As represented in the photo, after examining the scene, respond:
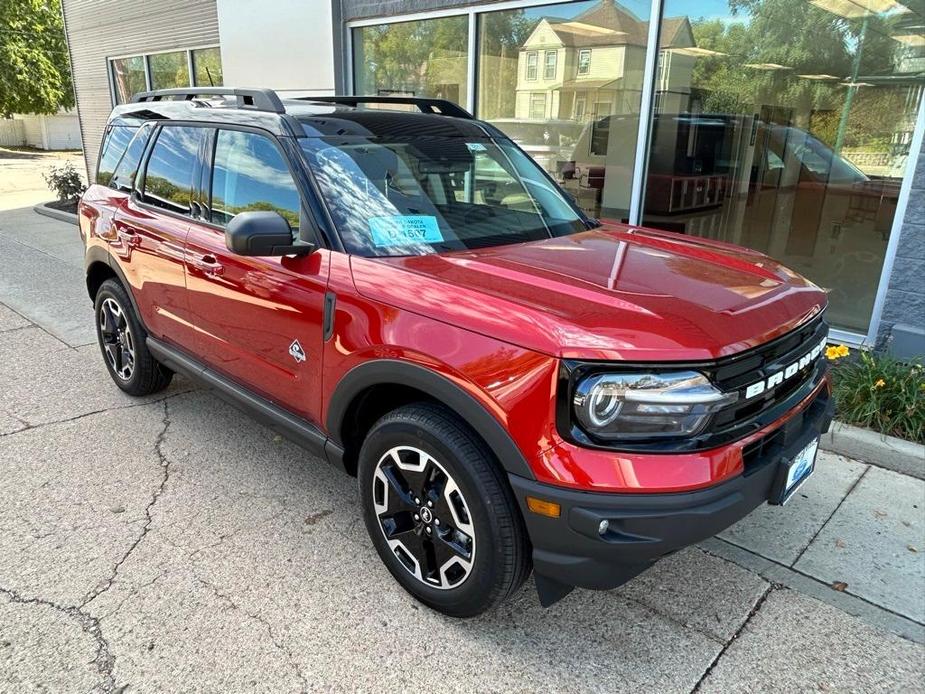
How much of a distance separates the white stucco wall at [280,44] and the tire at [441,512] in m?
7.14

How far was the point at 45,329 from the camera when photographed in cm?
609

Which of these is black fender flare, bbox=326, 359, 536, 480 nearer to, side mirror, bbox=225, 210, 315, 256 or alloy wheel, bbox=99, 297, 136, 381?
side mirror, bbox=225, 210, 315, 256

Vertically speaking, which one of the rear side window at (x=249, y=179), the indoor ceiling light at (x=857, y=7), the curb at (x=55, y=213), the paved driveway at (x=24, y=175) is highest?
the indoor ceiling light at (x=857, y=7)

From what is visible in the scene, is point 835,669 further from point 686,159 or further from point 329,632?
point 686,159

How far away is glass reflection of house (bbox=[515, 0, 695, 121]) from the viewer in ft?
20.5

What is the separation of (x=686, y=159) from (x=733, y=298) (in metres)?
4.73

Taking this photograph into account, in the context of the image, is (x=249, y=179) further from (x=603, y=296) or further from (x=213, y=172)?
(x=603, y=296)

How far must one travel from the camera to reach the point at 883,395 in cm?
397

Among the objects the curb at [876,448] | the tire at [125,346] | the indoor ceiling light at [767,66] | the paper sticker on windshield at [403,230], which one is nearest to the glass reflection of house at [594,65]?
the indoor ceiling light at [767,66]

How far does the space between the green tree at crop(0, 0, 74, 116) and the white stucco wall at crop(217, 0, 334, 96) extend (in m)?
25.5

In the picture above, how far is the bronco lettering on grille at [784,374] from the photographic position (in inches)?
86.8

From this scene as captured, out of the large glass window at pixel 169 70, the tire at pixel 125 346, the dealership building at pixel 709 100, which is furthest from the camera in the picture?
the large glass window at pixel 169 70

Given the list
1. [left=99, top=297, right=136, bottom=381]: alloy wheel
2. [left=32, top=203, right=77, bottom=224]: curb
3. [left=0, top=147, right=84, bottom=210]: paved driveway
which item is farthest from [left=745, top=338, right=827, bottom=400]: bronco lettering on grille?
[left=0, top=147, right=84, bottom=210]: paved driveway

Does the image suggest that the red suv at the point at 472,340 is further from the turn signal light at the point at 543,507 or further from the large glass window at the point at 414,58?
the large glass window at the point at 414,58
